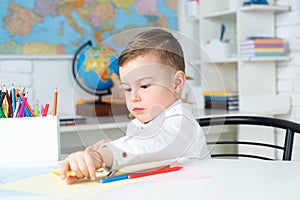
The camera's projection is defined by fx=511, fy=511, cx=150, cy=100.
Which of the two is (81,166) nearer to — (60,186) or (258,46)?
(60,186)

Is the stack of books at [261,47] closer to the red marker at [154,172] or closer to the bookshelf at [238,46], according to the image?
the bookshelf at [238,46]

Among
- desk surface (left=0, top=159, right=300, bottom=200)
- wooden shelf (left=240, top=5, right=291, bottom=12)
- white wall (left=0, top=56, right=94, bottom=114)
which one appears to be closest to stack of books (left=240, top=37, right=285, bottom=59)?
wooden shelf (left=240, top=5, right=291, bottom=12)

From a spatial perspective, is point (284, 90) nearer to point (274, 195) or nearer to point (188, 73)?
point (188, 73)

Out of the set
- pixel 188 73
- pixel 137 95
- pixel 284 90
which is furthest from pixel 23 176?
pixel 284 90

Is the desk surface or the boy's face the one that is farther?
the boy's face

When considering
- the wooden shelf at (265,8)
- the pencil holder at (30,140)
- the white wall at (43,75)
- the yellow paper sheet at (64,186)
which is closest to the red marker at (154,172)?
the yellow paper sheet at (64,186)

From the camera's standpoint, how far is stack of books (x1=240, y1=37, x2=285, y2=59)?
2.71 metres

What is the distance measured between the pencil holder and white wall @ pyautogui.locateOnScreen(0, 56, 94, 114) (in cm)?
154

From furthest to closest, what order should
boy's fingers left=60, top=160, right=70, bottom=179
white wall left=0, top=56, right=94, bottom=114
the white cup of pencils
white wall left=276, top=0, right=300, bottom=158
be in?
white wall left=276, top=0, right=300, bottom=158 → white wall left=0, top=56, right=94, bottom=114 → the white cup of pencils → boy's fingers left=60, top=160, right=70, bottom=179

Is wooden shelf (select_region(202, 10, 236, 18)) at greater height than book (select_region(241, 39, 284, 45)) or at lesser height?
greater

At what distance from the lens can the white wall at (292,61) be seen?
2812 millimetres

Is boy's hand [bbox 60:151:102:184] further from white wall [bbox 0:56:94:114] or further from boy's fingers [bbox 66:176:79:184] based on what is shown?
white wall [bbox 0:56:94:114]

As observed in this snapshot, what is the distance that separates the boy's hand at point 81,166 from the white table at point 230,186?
75mm

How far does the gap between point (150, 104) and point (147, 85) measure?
0.04m
